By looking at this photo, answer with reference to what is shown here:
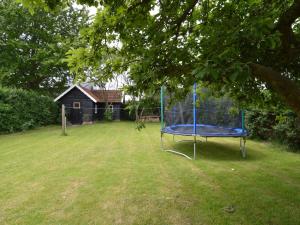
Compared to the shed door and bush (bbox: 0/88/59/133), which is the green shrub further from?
bush (bbox: 0/88/59/133)

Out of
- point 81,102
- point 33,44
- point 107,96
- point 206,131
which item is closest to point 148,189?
point 206,131

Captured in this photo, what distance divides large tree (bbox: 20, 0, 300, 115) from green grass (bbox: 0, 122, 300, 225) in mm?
1670

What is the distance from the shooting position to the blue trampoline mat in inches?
293

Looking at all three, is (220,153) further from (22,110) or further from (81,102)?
(81,102)

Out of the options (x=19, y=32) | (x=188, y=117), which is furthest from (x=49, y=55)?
(x=188, y=117)

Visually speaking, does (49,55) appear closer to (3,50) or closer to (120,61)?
(3,50)

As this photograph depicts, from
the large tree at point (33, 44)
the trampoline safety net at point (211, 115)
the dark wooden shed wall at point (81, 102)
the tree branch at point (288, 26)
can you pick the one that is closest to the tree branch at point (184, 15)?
the tree branch at point (288, 26)

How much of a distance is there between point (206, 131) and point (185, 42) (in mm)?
4710

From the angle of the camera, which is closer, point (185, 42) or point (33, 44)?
point (185, 42)

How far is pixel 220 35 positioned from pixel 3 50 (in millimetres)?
23684

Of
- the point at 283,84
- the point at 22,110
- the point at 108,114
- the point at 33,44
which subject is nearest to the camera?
the point at 283,84

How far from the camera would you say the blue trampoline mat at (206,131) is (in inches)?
293

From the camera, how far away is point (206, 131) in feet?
26.4

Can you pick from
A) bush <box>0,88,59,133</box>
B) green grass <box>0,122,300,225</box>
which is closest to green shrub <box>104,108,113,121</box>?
bush <box>0,88,59,133</box>
